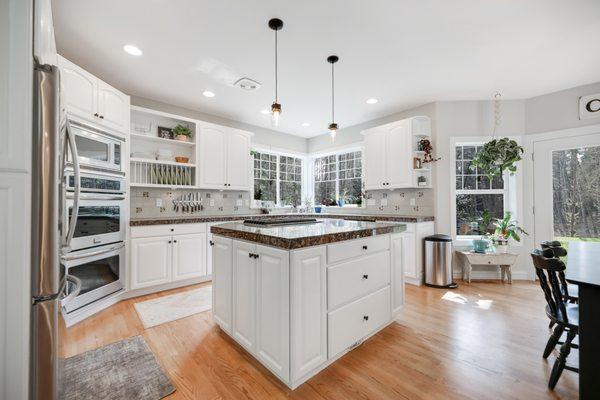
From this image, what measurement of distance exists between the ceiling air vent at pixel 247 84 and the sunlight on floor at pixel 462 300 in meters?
3.63

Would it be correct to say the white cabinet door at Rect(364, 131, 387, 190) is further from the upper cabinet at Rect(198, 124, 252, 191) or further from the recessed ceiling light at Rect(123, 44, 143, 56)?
the recessed ceiling light at Rect(123, 44, 143, 56)

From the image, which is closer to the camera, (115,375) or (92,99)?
(115,375)

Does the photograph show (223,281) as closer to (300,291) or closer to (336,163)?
(300,291)

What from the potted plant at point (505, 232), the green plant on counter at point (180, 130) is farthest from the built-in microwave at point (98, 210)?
the potted plant at point (505, 232)

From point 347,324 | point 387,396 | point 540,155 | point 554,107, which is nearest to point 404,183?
point 540,155

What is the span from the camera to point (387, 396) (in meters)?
1.56

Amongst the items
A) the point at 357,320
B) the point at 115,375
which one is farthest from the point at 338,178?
the point at 115,375

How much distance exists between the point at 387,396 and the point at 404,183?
314 centimetres

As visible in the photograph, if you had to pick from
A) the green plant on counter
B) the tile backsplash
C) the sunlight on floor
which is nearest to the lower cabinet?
the tile backsplash

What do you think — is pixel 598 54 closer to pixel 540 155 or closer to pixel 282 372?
pixel 540 155

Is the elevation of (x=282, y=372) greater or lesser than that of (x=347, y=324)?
lesser

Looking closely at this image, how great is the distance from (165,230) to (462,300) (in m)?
3.81

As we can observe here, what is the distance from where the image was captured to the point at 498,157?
362 centimetres

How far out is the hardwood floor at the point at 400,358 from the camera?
1598mm
